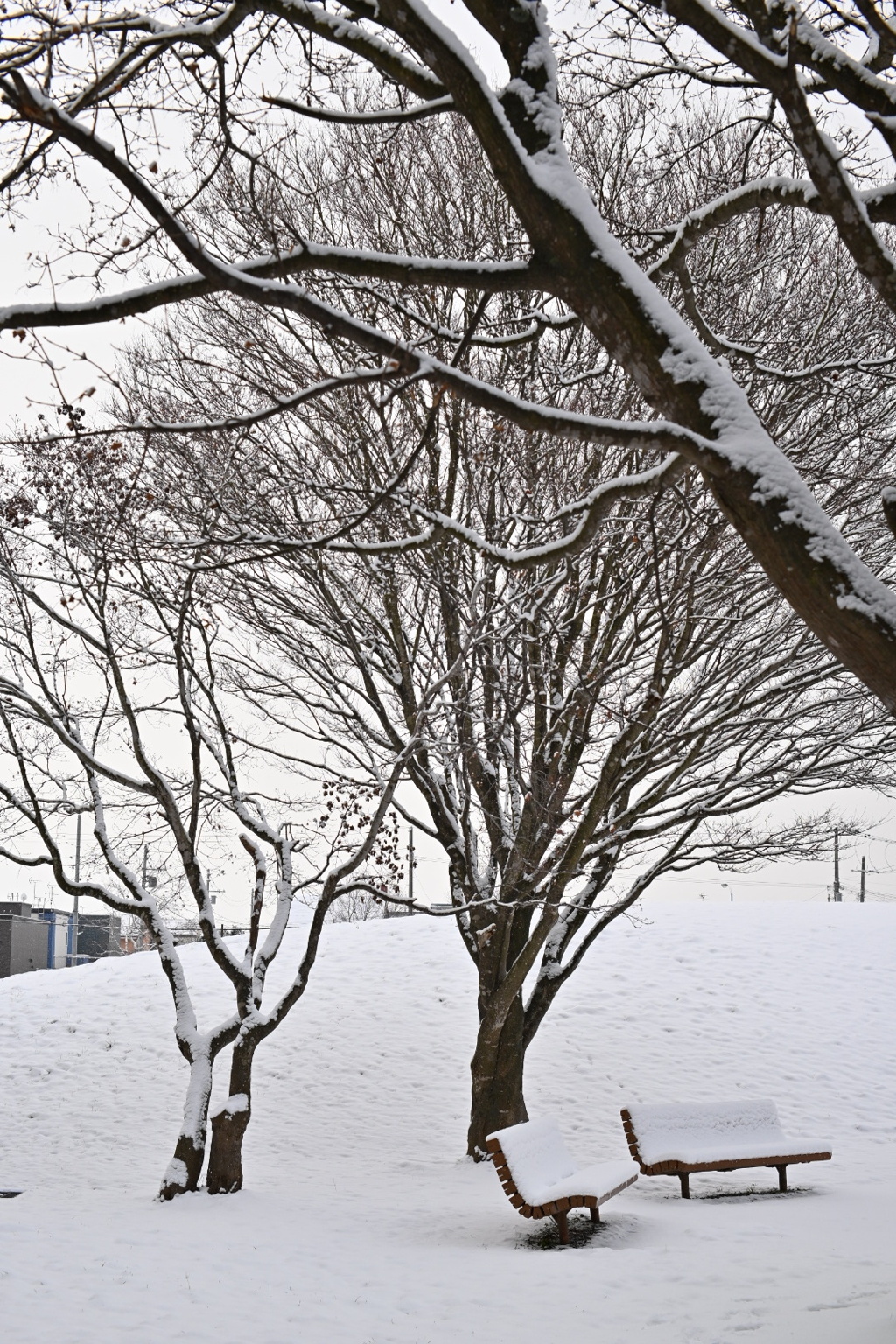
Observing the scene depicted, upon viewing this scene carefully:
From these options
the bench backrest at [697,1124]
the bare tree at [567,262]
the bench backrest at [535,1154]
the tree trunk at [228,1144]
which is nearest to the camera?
the bare tree at [567,262]

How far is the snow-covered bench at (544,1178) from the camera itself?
6852 millimetres

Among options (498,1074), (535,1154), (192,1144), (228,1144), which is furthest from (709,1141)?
(192,1144)

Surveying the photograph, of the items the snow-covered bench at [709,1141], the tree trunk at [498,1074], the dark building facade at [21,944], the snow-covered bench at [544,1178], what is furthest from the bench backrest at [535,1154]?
the dark building facade at [21,944]

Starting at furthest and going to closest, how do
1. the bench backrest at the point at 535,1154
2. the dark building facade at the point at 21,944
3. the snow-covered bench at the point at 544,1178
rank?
the dark building facade at the point at 21,944 < the bench backrest at the point at 535,1154 < the snow-covered bench at the point at 544,1178

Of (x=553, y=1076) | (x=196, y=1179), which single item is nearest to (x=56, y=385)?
(x=196, y=1179)

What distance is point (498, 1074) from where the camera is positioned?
10.1m

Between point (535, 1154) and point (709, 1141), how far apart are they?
240 centimetres

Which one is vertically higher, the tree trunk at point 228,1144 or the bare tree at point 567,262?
the bare tree at point 567,262

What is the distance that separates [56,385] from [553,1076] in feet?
35.7

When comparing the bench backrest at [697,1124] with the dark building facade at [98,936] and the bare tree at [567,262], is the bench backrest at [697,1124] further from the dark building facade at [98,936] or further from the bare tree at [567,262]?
the dark building facade at [98,936]

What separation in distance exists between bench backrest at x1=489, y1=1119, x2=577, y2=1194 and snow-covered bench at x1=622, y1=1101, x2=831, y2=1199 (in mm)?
945

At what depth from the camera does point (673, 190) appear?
8.80 metres

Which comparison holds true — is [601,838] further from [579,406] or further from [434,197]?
[434,197]

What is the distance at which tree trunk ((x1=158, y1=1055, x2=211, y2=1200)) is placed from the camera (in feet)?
27.8
